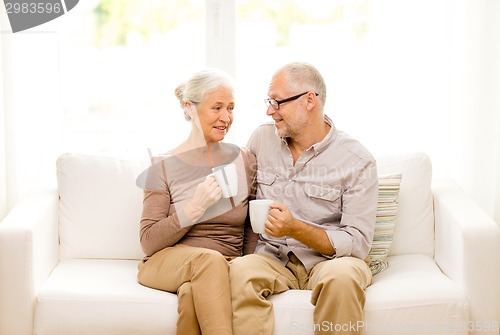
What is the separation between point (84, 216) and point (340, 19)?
5.02ft

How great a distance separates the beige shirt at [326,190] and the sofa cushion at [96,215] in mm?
550

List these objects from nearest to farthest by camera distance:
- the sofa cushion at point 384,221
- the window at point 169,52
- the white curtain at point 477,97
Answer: the sofa cushion at point 384,221 → the white curtain at point 477,97 → the window at point 169,52

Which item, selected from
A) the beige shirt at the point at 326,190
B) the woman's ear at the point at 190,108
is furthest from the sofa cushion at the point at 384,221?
the woman's ear at the point at 190,108

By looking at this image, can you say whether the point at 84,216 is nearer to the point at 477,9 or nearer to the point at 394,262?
the point at 394,262

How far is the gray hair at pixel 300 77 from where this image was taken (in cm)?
281

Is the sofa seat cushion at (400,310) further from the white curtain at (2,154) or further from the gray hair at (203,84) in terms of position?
the white curtain at (2,154)

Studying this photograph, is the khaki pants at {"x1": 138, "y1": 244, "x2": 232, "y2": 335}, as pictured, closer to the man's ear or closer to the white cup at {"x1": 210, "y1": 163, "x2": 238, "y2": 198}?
the white cup at {"x1": 210, "y1": 163, "x2": 238, "y2": 198}

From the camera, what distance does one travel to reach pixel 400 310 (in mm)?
2525

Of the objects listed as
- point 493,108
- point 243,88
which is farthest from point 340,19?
point 493,108

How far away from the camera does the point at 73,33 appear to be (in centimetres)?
355

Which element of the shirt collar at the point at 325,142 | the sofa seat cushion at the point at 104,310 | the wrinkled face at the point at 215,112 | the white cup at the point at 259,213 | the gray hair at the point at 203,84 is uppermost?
the gray hair at the point at 203,84

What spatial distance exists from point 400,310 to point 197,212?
0.78 m

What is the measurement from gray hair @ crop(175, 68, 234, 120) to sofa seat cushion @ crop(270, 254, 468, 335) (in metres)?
0.81

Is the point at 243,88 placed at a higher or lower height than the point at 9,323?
higher
